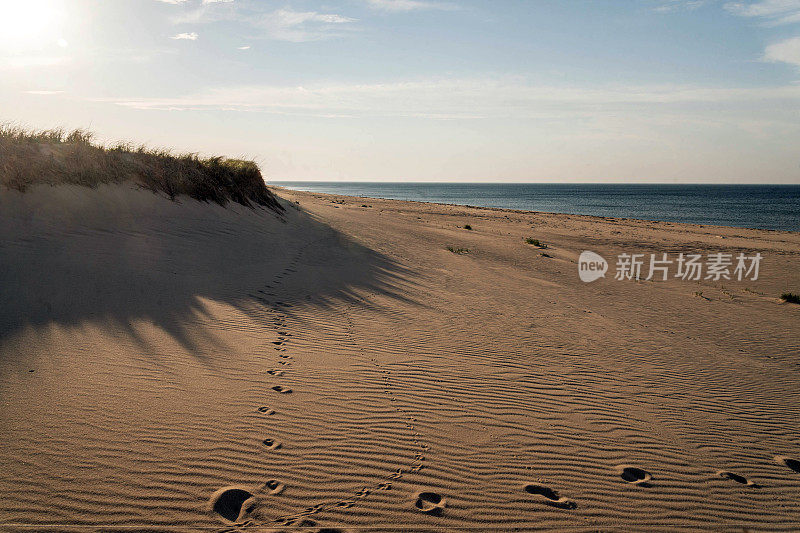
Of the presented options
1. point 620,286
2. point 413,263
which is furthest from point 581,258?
point 413,263

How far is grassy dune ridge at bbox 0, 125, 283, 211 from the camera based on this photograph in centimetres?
1049

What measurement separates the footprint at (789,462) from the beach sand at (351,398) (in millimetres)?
23

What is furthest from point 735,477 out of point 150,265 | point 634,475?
point 150,265

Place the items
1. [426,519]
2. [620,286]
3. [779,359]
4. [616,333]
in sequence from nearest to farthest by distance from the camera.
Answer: [426,519] → [779,359] → [616,333] → [620,286]

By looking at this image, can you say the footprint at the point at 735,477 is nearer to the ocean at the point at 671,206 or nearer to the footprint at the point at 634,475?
the footprint at the point at 634,475

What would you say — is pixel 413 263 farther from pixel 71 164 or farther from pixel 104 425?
pixel 104 425

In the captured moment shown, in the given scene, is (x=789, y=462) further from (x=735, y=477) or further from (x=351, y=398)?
(x=351, y=398)

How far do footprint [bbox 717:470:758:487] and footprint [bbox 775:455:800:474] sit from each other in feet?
2.15

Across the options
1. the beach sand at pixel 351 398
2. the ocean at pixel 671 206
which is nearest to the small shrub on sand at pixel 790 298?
the beach sand at pixel 351 398

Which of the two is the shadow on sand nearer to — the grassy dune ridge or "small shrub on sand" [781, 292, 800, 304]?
the grassy dune ridge

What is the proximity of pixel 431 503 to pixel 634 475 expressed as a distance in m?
1.92

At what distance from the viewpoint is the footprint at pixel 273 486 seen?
10.8 ft

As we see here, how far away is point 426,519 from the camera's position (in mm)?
3186

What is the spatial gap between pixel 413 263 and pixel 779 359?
8712mm
